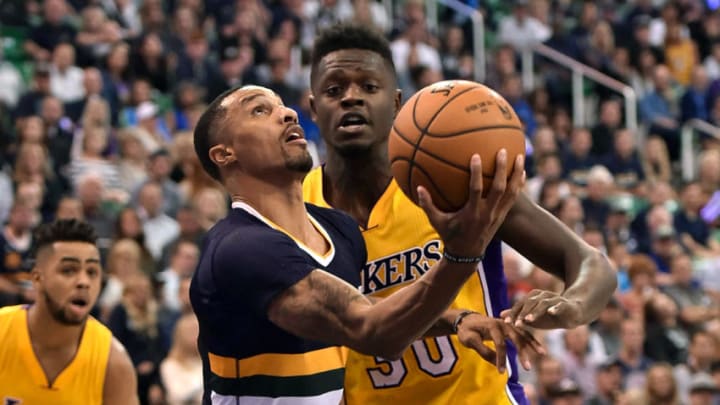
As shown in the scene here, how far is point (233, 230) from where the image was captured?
12.7 feet

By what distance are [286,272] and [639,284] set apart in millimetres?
7754

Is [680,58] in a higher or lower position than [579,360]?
higher

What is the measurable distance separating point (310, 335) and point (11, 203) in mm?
6605

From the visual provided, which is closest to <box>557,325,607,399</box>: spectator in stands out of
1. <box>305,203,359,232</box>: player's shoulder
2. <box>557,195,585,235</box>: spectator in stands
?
<box>557,195,585,235</box>: spectator in stands

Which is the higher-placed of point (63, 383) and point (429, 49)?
point (429, 49)

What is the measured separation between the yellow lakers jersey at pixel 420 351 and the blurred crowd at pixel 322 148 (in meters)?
3.69

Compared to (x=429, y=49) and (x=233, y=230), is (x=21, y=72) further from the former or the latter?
(x=233, y=230)

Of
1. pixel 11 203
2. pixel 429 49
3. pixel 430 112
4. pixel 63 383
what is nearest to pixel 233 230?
pixel 430 112

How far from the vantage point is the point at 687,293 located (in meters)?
11.4

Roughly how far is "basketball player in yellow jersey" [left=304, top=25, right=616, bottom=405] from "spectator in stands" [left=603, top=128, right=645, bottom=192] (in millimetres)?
9500

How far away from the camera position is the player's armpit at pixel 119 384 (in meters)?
5.70

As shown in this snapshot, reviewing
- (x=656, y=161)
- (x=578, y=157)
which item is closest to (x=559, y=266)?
(x=578, y=157)

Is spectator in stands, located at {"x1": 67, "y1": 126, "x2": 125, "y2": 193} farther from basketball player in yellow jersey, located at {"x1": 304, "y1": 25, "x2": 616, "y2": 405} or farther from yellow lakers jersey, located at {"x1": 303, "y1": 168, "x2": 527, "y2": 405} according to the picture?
yellow lakers jersey, located at {"x1": 303, "y1": 168, "x2": 527, "y2": 405}

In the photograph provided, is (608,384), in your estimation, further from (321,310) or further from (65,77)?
(321,310)
